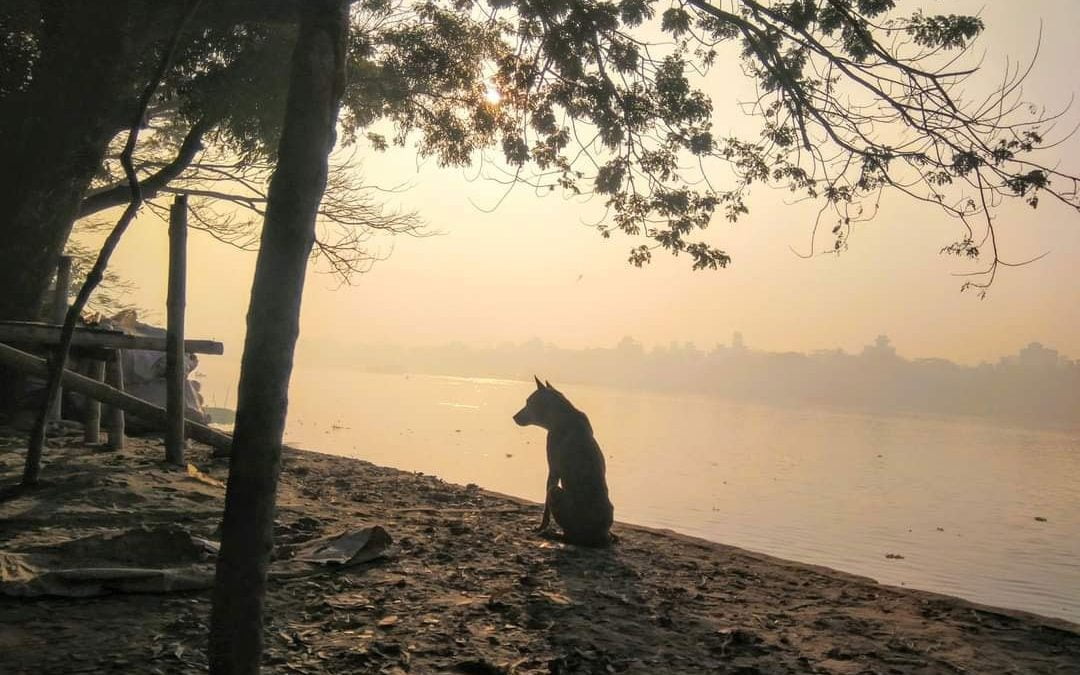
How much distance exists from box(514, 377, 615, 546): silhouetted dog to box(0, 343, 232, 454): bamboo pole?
340 centimetres

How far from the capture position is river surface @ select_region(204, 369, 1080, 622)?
13.7 m

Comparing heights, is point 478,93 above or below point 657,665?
above

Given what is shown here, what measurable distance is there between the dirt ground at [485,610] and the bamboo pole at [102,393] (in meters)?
0.80

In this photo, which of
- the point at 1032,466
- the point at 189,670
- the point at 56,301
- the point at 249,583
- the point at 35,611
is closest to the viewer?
the point at 249,583

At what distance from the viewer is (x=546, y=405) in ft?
30.0

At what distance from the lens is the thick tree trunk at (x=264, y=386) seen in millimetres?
3252

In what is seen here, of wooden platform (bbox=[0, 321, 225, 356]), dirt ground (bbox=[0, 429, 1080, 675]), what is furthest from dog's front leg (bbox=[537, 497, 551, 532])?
wooden platform (bbox=[0, 321, 225, 356])

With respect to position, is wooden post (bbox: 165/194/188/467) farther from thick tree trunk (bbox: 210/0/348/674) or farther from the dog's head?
thick tree trunk (bbox: 210/0/348/674)

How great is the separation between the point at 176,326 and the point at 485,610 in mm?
5701

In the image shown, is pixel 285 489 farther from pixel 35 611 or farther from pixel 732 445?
pixel 732 445

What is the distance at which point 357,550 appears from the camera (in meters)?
6.22

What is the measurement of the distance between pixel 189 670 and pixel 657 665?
8.27 ft

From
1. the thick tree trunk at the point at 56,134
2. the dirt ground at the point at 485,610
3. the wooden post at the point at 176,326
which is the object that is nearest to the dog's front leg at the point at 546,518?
the dirt ground at the point at 485,610

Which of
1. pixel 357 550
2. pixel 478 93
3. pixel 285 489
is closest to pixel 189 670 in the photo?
pixel 357 550
